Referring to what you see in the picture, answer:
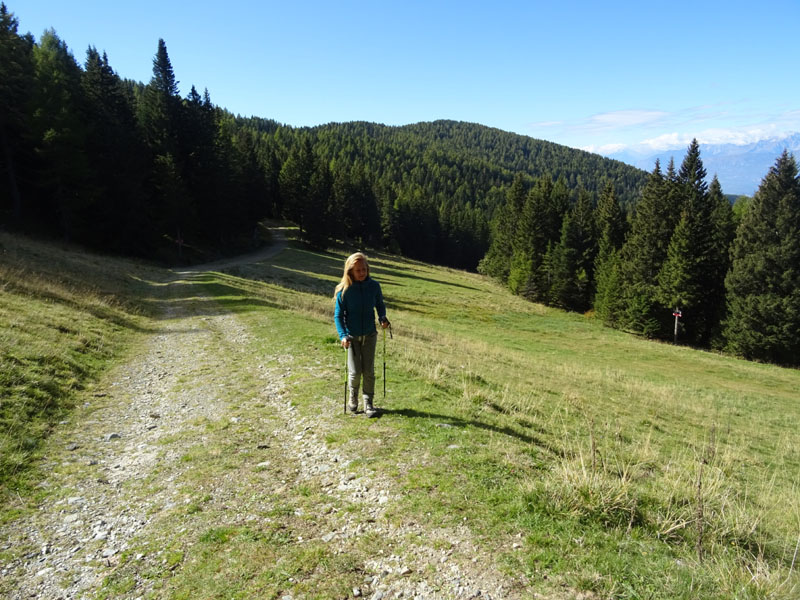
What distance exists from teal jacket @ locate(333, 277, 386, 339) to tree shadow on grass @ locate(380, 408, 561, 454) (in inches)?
71.6

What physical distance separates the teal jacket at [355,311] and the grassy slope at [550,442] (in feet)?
5.77

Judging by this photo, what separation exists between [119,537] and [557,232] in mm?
65834

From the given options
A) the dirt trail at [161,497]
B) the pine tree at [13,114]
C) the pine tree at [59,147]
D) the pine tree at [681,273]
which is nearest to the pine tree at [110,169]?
the pine tree at [59,147]

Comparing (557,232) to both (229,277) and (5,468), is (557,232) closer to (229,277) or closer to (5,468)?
(229,277)

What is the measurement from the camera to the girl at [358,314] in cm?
741

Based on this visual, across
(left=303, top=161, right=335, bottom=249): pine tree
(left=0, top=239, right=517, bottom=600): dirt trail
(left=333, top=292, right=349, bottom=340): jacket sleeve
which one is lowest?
(left=0, top=239, right=517, bottom=600): dirt trail

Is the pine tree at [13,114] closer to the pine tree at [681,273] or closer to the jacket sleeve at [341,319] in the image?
the jacket sleeve at [341,319]

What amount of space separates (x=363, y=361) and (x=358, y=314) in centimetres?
Answer: 92

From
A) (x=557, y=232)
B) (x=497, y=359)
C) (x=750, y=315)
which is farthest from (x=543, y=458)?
(x=557, y=232)

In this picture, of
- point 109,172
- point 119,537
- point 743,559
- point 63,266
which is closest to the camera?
point 743,559

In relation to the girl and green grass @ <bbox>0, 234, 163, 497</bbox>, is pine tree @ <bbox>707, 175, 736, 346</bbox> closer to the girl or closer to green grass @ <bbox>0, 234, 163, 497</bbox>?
the girl

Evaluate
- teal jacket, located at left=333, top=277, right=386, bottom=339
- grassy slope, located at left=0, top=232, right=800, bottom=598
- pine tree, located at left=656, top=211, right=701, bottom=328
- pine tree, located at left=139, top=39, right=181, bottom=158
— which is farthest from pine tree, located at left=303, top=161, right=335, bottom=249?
teal jacket, located at left=333, top=277, right=386, bottom=339

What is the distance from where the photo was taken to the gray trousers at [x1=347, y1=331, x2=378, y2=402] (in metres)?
7.59

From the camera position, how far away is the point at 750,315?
36812mm
